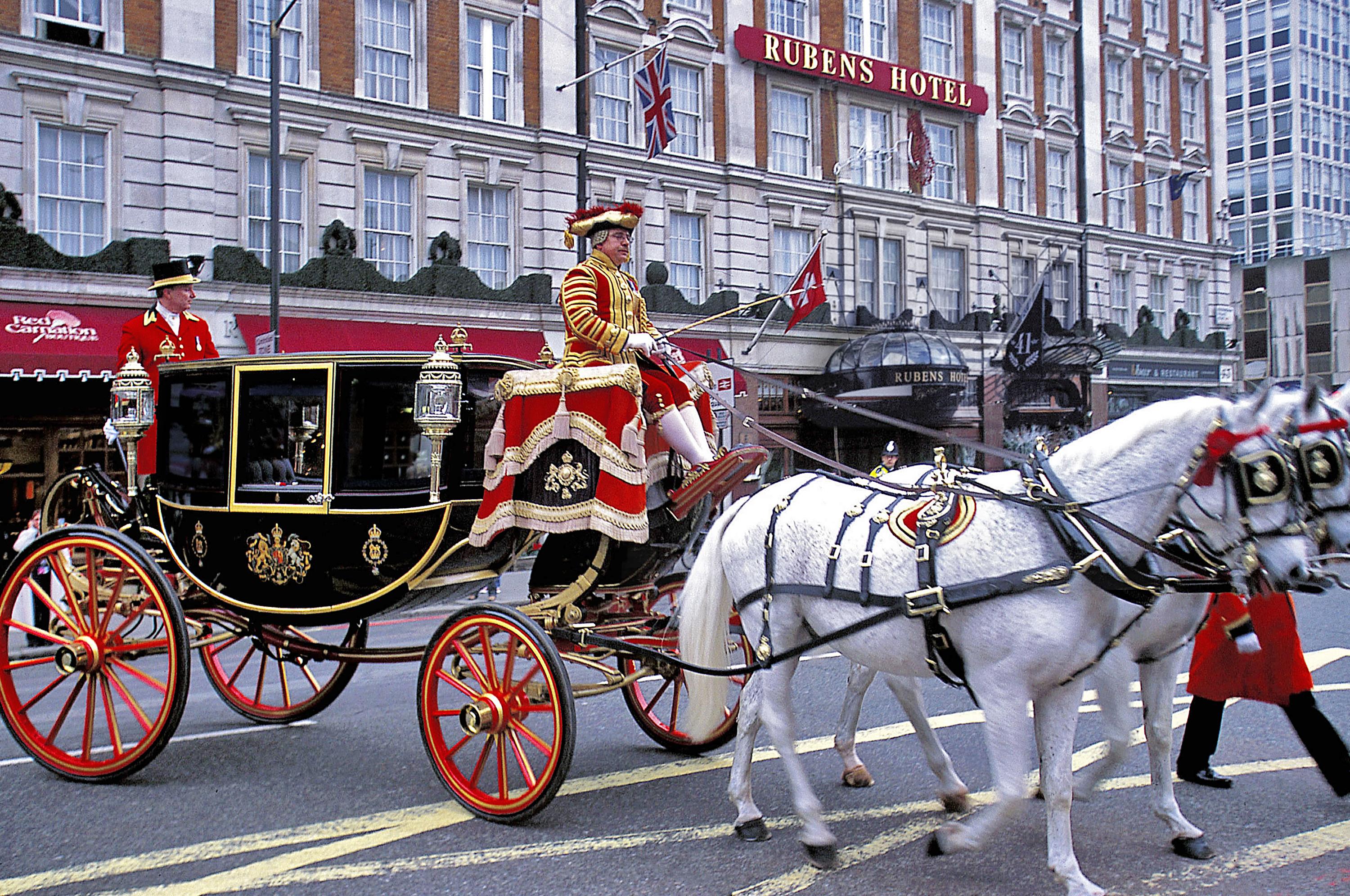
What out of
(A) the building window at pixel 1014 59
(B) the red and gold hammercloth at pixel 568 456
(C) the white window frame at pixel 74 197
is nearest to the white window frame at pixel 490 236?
(C) the white window frame at pixel 74 197

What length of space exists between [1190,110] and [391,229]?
95.4ft

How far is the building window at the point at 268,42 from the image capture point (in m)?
18.0

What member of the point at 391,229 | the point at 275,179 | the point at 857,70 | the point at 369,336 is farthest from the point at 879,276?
the point at 275,179

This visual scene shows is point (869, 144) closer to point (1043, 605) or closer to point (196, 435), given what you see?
point (196, 435)

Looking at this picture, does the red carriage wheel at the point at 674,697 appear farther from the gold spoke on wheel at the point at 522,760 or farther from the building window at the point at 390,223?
the building window at the point at 390,223

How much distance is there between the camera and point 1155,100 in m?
34.9

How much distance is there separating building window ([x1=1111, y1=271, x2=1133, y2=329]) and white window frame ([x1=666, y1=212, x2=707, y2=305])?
16.3 metres

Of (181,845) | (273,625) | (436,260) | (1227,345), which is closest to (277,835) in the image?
(181,845)

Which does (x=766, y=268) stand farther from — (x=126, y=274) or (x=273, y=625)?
(x=273, y=625)

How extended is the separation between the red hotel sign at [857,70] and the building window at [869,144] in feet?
2.16

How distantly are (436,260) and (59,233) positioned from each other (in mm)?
6016

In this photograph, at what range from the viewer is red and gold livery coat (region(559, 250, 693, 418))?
5.55 m

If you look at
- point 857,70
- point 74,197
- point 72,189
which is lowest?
point 74,197

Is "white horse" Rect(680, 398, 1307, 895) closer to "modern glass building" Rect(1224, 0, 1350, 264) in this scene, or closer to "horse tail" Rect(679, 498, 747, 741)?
"horse tail" Rect(679, 498, 747, 741)
